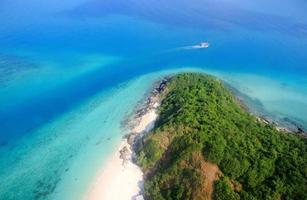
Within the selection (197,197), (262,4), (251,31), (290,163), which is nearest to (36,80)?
(197,197)

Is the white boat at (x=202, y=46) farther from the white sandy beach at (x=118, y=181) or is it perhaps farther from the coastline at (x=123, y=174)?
the white sandy beach at (x=118, y=181)

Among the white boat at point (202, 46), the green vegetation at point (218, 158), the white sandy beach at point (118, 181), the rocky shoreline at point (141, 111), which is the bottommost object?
the white sandy beach at point (118, 181)

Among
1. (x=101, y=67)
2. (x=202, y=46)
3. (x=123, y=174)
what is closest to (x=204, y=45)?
(x=202, y=46)

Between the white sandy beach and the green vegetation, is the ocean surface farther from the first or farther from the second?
the green vegetation

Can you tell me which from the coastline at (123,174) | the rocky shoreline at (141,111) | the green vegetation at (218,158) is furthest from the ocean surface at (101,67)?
the green vegetation at (218,158)

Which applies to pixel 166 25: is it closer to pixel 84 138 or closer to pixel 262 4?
pixel 262 4

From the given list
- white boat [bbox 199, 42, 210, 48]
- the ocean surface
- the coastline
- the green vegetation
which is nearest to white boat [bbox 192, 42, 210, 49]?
white boat [bbox 199, 42, 210, 48]

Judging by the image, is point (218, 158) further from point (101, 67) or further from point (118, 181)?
point (101, 67)
